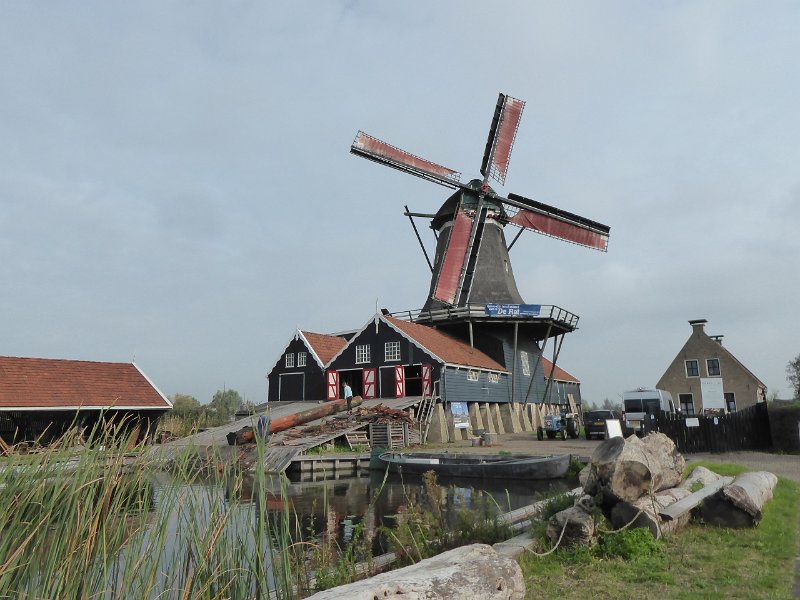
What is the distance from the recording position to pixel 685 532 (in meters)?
7.39

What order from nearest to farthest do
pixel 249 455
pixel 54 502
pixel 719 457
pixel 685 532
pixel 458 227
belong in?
pixel 54 502 → pixel 685 532 → pixel 719 457 → pixel 249 455 → pixel 458 227

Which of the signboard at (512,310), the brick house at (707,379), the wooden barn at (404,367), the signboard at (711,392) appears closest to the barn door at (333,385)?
the wooden barn at (404,367)

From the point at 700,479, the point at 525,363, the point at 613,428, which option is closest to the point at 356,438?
the point at 613,428

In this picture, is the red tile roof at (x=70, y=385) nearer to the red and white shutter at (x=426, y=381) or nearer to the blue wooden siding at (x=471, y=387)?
the red and white shutter at (x=426, y=381)

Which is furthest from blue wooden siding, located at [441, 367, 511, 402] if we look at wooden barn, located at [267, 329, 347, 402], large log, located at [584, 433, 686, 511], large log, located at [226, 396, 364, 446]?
large log, located at [584, 433, 686, 511]

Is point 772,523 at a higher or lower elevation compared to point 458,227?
lower

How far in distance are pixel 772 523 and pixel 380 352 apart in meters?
24.6

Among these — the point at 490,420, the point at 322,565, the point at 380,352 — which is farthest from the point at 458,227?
the point at 322,565

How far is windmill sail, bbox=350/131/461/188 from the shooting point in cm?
3541

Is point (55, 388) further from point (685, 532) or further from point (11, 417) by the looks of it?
point (685, 532)

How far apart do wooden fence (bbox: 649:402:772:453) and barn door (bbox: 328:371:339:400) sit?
18506 millimetres

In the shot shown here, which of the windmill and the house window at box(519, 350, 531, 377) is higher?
the windmill

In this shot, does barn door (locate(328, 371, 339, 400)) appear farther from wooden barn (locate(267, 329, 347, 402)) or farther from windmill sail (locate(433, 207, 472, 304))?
windmill sail (locate(433, 207, 472, 304))

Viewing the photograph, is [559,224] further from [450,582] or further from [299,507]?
[450,582]
